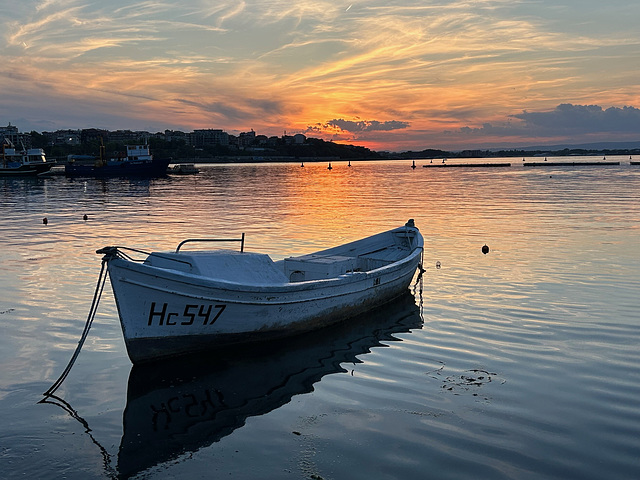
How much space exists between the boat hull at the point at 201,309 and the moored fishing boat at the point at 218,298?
19 millimetres

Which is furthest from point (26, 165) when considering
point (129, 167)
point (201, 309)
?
point (201, 309)

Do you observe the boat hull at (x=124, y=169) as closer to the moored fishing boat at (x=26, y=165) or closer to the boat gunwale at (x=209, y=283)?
the moored fishing boat at (x=26, y=165)

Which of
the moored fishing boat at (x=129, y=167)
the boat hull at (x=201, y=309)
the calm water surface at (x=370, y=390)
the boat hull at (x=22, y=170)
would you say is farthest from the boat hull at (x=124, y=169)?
the boat hull at (x=201, y=309)

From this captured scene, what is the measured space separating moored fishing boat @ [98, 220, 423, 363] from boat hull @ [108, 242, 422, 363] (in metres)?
0.02

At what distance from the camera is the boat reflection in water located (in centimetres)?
886

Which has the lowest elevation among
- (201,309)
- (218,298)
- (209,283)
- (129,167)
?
(201,309)

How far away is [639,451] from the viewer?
8.20 meters

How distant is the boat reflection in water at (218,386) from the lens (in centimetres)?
886

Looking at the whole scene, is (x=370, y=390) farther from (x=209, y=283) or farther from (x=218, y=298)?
(x=209, y=283)

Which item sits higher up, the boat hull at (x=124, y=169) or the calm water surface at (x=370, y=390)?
the boat hull at (x=124, y=169)

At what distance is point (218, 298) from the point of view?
1198 centimetres

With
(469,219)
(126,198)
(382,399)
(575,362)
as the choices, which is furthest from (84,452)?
(126,198)

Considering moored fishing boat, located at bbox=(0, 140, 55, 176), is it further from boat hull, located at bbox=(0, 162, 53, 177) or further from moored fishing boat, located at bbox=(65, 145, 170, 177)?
moored fishing boat, located at bbox=(65, 145, 170, 177)

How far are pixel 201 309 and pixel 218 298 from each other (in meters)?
0.42
